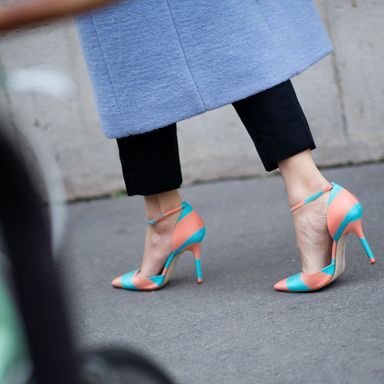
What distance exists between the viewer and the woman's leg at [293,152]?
2.49 m

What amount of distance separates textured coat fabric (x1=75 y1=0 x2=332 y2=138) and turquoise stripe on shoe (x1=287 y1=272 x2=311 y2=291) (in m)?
0.56

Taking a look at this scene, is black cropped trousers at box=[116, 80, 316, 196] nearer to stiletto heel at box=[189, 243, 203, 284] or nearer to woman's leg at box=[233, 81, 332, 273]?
woman's leg at box=[233, 81, 332, 273]

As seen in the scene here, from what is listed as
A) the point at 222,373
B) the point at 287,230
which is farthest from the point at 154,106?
the point at 287,230

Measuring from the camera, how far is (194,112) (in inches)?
98.3

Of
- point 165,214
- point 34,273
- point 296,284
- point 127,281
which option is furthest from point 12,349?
point 127,281

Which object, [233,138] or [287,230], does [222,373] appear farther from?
[233,138]

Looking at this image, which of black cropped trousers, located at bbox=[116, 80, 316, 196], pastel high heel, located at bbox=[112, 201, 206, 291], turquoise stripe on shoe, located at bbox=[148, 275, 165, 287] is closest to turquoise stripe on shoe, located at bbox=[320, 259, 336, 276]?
black cropped trousers, located at bbox=[116, 80, 316, 196]

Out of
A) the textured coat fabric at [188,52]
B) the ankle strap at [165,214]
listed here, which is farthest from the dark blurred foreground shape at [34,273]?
the ankle strap at [165,214]

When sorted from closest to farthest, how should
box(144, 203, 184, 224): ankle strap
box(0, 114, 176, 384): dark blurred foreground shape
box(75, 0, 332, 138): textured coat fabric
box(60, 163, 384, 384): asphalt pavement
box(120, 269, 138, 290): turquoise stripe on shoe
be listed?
box(0, 114, 176, 384): dark blurred foreground shape → box(60, 163, 384, 384): asphalt pavement → box(75, 0, 332, 138): textured coat fabric → box(144, 203, 184, 224): ankle strap → box(120, 269, 138, 290): turquoise stripe on shoe

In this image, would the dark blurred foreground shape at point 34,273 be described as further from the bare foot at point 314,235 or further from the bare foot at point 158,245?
the bare foot at point 158,245

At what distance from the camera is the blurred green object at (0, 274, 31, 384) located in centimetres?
129

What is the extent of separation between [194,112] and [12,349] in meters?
1.31

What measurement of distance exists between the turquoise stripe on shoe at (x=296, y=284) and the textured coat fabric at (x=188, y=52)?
0.56m

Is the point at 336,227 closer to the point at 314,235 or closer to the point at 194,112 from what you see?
the point at 314,235
